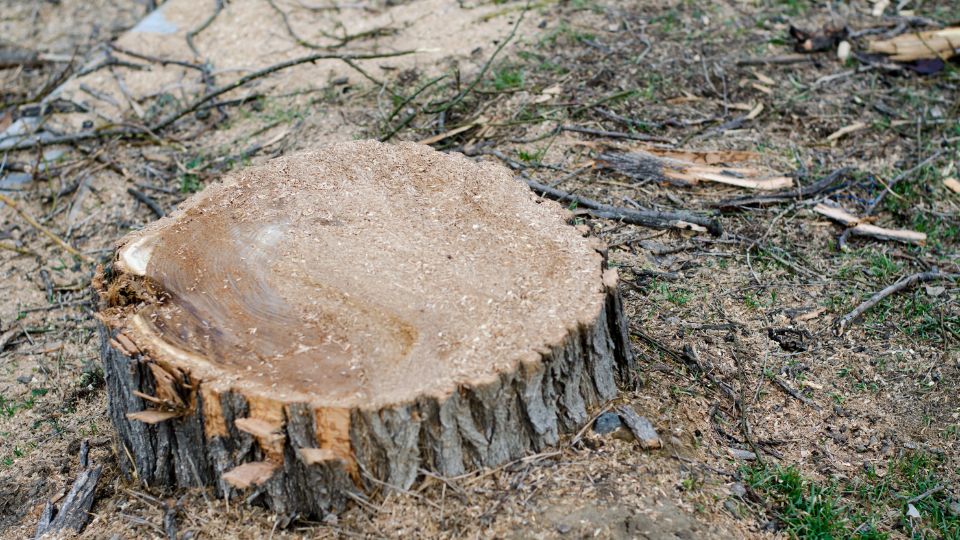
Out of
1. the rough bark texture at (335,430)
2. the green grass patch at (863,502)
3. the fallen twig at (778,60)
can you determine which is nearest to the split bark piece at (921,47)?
the fallen twig at (778,60)

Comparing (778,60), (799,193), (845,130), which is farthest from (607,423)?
(778,60)

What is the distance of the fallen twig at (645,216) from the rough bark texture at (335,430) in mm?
1275

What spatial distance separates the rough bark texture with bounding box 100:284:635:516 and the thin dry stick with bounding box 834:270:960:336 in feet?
4.05

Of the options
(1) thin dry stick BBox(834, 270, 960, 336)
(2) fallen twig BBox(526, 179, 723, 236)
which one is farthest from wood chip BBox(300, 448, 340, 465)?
(1) thin dry stick BBox(834, 270, 960, 336)

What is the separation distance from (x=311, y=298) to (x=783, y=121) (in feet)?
10.2

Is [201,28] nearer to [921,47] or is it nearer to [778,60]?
[778,60]

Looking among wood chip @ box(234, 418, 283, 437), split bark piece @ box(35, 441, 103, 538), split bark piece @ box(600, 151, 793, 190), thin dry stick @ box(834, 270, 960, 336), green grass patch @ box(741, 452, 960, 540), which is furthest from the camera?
split bark piece @ box(600, 151, 793, 190)

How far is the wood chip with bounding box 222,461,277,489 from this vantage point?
7.55 feet

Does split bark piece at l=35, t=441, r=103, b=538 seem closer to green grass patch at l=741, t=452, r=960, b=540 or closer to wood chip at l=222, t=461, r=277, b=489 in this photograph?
wood chip at l=222, t=461, r=277, b=489

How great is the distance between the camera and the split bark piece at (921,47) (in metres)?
5.26

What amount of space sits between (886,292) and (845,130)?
1396 millimetres

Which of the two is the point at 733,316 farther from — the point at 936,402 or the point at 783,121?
the point at 783,121

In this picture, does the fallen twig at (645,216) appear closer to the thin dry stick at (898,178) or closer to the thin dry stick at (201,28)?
the thin dry stick at (898,178)

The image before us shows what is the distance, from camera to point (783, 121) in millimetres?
4723
